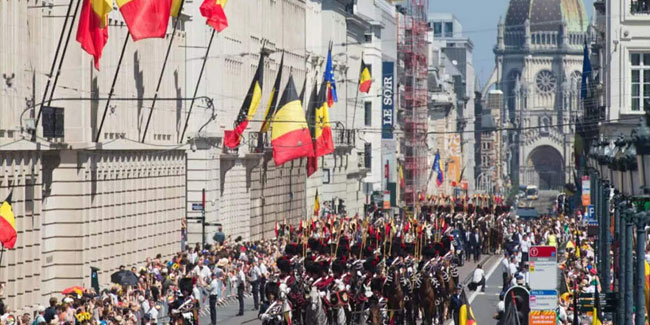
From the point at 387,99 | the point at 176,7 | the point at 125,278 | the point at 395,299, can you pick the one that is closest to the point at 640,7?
the point at 176,7

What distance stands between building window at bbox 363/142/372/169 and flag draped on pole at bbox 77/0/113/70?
81.4 m

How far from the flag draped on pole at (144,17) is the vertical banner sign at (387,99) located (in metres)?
89.8

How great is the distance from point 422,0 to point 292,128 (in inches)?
3598

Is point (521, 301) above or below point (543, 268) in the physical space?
below

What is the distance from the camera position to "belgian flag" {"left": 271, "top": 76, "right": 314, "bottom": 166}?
67.8 meters

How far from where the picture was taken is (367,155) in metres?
127

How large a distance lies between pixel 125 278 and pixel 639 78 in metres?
35.5

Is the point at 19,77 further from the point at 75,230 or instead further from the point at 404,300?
the point at 404,300

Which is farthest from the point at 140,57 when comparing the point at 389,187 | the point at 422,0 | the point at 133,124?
the point at 422,0

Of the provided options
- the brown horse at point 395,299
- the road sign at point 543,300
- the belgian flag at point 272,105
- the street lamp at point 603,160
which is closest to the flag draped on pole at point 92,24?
the brown horse at point 395,299

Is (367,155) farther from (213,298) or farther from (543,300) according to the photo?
(543,300)

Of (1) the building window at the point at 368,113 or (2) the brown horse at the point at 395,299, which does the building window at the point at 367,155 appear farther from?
(2) the brown horse at the point at 395,299

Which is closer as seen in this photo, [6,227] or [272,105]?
[6,227]

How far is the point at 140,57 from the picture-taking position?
56.4m
